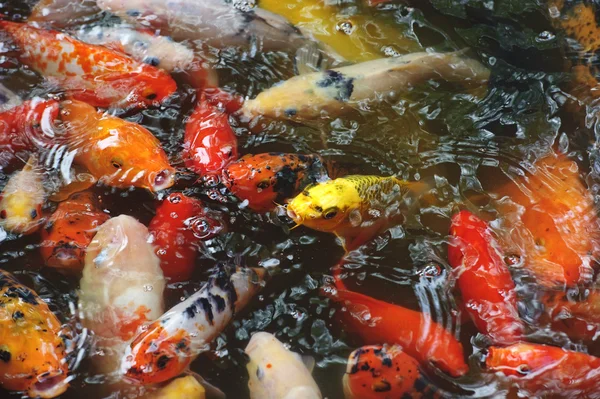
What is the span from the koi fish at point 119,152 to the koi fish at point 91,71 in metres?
0.23

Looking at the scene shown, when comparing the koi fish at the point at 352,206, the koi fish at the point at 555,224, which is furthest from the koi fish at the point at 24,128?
the koi fish at the point at 555,224

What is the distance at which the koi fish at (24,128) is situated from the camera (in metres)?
2.93

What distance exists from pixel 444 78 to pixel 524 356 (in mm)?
1802

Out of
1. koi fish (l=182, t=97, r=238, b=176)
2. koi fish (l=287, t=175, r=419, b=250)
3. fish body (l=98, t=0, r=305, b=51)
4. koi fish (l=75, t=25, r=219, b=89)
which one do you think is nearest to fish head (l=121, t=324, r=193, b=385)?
koi fish (l=287, t=175, r=419, b=250)

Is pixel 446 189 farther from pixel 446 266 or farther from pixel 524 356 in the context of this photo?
pixel 524 356

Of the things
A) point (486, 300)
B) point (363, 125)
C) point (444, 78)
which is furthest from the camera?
point (444, 78)

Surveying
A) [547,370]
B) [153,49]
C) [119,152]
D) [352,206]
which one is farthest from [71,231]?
[547,370]

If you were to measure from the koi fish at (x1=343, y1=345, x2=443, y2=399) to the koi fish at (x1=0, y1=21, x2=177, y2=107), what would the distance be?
187 cm

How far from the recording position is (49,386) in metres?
2.16

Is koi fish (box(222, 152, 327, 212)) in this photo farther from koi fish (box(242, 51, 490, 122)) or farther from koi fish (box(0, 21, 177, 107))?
koi fish (box(0, 21, 177, 107))

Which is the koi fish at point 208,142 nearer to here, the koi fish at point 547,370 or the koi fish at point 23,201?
the koi fish at point 23,201

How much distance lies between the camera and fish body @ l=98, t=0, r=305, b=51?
3621 millimetres

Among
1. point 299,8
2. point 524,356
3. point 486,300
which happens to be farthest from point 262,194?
point 299,8

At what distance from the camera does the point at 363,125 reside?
3189 millimetres
